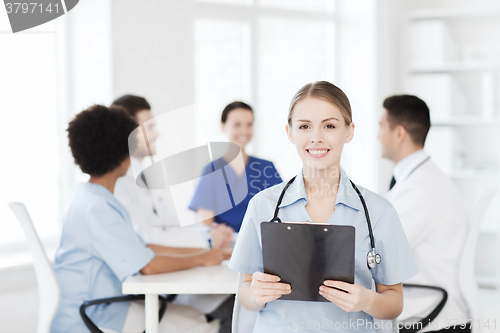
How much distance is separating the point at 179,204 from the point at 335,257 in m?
1.00

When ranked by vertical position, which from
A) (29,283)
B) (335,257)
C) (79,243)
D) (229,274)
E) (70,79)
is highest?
(70,79)

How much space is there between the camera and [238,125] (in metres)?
2.41

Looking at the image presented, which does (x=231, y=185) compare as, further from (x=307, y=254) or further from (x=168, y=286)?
(x=307, y=254)

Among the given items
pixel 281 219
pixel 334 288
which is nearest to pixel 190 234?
pixel 281 219

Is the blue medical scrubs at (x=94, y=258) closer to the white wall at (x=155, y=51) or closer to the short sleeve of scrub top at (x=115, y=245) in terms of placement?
the short sleeve of scrub top at (x=115, y=245)

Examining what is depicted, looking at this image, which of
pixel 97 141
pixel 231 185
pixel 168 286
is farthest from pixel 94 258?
pixel 231 185

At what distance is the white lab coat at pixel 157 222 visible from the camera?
2029 mm

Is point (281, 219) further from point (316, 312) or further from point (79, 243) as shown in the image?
point (79, 243)

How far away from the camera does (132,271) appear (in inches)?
68.8

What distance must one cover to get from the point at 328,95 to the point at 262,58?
121 inches

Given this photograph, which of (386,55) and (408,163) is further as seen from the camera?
(386,55)

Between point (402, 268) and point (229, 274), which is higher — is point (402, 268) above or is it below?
above

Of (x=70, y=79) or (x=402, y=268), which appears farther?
(x=70, y=79)

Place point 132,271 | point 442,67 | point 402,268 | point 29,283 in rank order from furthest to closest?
point 442,67 < point 29,283 < point 132,271 < point 402,268
